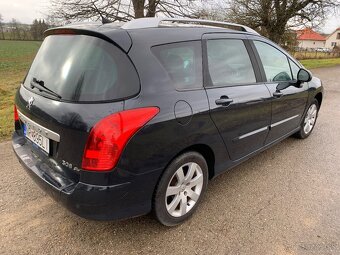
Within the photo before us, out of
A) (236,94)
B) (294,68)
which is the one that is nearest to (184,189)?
(236,94)

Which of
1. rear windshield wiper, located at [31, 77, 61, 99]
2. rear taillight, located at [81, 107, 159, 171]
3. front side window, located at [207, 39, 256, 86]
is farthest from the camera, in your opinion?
front side window, located at [207, 39, 256, 86]

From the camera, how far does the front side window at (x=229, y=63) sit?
2.76 metres

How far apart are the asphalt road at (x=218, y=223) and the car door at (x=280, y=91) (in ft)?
2.12

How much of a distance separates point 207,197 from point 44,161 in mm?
1671

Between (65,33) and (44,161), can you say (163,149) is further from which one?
(65,33)

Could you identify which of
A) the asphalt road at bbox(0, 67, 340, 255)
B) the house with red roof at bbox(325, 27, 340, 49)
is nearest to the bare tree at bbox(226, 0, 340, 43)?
the asphalt road at bbox(0, 67, 340, 255)

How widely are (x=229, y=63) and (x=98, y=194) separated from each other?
1853 millimetres

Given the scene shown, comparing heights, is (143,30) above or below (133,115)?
above

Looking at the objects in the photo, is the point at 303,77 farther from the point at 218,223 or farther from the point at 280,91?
the point at 218,223

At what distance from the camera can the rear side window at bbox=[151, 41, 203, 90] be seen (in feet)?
7.70

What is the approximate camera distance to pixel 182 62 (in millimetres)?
2475

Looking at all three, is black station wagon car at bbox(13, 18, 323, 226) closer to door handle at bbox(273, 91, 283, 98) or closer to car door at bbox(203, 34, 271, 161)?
car door at bbox(203, 34, 271, 161)

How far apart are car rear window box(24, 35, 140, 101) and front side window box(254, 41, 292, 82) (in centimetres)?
198

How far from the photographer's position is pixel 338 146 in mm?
4629
